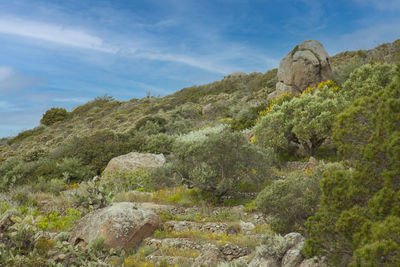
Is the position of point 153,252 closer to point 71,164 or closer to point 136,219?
point 136,219

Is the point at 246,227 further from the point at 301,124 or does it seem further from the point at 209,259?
the point at 301,124

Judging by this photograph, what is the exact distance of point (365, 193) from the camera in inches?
133

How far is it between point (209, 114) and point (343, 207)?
26.1 meters

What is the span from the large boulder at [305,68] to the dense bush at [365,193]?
18933 mm

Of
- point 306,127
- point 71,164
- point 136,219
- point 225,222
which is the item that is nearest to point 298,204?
point 225,222

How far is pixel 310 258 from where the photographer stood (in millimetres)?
3861

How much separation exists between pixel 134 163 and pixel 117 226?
25.0 ft

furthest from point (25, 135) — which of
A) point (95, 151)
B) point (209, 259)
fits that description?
point (209, 259)

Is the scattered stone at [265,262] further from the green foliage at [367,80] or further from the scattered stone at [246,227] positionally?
the green foliage at [367,80]

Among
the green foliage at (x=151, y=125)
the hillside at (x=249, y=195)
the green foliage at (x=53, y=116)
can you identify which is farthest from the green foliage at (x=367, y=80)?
the green foliage at (x=53, y=116)

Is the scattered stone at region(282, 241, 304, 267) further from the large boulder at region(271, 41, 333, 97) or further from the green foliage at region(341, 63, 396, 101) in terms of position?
the large boulder at region(271, 41, 333, 97)

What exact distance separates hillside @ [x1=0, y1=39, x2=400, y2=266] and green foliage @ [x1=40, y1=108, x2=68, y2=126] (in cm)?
2734

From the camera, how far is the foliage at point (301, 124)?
12.5m

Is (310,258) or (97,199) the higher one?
(97,199)
